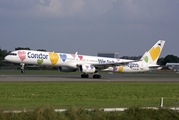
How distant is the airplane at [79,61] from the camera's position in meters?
40.6

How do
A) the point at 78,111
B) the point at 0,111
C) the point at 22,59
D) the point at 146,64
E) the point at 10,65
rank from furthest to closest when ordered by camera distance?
the point at 10,65
the point at 146,64
the point at 22,59
the point at 78,111
the point at 0,111

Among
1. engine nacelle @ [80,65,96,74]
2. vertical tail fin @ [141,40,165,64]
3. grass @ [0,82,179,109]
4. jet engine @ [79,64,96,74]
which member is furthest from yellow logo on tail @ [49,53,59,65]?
vertical tail fin @ [141,40,165,64]

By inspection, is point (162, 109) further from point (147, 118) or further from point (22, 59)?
point (22, 59)

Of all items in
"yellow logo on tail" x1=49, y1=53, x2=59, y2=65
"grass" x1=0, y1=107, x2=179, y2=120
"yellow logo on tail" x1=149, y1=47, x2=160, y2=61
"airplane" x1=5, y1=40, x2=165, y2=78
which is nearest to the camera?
"grass" x1=0, y1=107, x2=179, y2=120

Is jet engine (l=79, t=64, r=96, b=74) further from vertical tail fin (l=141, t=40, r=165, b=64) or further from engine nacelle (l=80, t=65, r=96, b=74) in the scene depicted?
vertical tail fin (l=141, t=40, r=165, b=64)

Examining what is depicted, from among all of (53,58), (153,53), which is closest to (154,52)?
(153,53)

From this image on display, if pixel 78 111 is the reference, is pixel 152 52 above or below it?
above

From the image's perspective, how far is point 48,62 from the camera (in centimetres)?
4106

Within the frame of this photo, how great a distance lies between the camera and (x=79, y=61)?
43.8 metres

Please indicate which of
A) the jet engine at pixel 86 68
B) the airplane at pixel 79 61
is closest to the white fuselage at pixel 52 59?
the airplane at pixel 79 61

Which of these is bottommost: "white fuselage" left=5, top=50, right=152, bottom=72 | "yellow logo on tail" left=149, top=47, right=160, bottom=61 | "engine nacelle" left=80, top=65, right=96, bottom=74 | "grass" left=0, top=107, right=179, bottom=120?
"grass" left=0, top=107, right=179, bottom=120

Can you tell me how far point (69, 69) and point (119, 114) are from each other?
32.6 m

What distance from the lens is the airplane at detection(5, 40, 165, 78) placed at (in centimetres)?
4059

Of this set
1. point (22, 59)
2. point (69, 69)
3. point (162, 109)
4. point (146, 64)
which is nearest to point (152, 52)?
point (146, 64)
